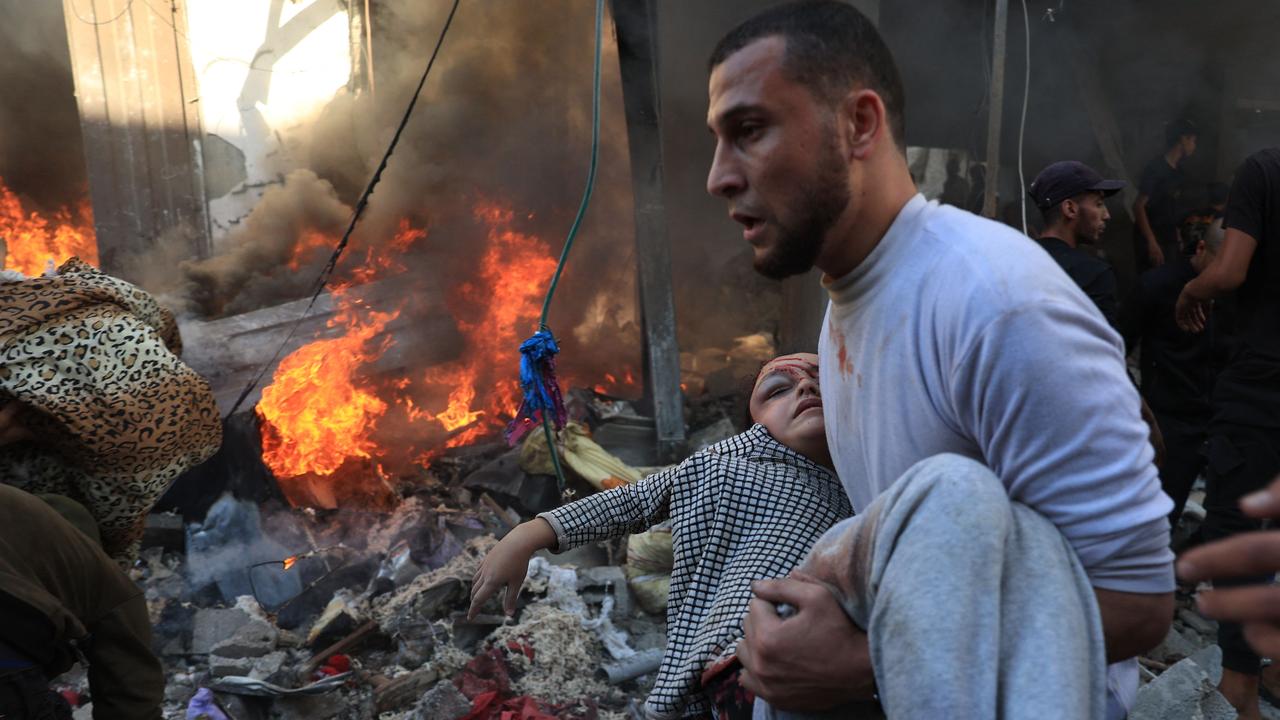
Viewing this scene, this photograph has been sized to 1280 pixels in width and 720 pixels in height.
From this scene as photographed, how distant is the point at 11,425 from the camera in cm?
302

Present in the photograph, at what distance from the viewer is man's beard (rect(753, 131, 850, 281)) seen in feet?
5.14

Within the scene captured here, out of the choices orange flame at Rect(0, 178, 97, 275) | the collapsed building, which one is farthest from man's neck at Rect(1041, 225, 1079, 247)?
orange flame at Rect(0, 178, 97, 275)

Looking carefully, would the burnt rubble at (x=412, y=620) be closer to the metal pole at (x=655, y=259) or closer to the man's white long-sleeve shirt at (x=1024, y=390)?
the metal pole at (x=655, y=259)

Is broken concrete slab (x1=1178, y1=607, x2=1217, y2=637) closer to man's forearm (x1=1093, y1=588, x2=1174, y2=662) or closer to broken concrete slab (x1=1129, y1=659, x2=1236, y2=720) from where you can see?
broken concrete slab (x1=1129, y1=659, x2=1236, y2=720)

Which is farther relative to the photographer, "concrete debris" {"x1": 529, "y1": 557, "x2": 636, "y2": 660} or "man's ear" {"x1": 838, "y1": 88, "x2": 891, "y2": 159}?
"concrete debris" {"x1": 529, "y1": 557, "x2": 636, "y2": 660}

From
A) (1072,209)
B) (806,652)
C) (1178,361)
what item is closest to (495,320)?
(1072,209)

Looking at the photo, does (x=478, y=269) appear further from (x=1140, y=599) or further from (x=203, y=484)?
(x=1140, y=599)

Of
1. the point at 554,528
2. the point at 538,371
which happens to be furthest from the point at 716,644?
the point at 538,371

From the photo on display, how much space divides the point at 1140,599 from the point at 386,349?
8046 mm

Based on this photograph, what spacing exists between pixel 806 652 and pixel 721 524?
0.79 meters

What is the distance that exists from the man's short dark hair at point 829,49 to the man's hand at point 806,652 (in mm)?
906

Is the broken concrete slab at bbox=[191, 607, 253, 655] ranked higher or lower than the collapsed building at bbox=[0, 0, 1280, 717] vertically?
lower

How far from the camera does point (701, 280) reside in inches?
434

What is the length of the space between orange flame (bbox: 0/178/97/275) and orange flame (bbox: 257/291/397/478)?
384cm
